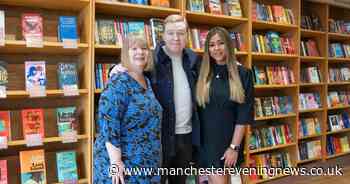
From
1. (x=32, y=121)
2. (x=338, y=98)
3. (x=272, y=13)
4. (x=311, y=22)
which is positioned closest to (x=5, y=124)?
(x=32, y=121)

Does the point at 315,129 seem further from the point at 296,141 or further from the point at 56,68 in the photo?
the point at 56,68

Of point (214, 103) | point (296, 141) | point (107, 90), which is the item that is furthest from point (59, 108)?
point (296, 141)

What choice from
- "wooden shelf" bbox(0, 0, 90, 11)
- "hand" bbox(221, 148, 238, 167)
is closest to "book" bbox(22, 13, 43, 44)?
"wooden shelf" bbox(0, 0, 90, 11)

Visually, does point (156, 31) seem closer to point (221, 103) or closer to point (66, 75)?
point (66, 75)

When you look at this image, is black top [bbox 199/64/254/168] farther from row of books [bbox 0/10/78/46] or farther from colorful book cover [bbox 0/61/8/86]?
colorful book cover [bbox 0/61/8/86]

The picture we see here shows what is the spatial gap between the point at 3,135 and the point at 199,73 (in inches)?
53.9

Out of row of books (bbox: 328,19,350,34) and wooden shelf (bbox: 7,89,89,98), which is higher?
row of books (bbox: 328,19,350,34)

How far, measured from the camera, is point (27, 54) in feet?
7.80

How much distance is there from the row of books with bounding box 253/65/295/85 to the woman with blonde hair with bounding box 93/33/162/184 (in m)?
2.02

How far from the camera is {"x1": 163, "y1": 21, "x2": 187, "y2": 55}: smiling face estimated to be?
5.87ft

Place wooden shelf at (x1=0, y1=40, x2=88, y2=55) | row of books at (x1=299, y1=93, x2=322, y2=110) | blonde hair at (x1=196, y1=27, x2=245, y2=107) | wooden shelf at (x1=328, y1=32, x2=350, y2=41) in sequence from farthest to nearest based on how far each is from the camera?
wooden shelf at (x1=328, y1=32, x2=350, y2=41)
row of books at (x1=299, y1=93, x2=322, y2=110)
wooden shelf at (x1=0, y1=40, x2=88, y2=55)
blonde hair at (x1=196, y1=27, x2=245, y2=107)

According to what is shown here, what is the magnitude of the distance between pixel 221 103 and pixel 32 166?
1.41m

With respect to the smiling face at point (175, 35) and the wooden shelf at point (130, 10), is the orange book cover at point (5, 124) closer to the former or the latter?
the wooden shelf at point (130, 10)

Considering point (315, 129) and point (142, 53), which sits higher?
point (142, 53)
